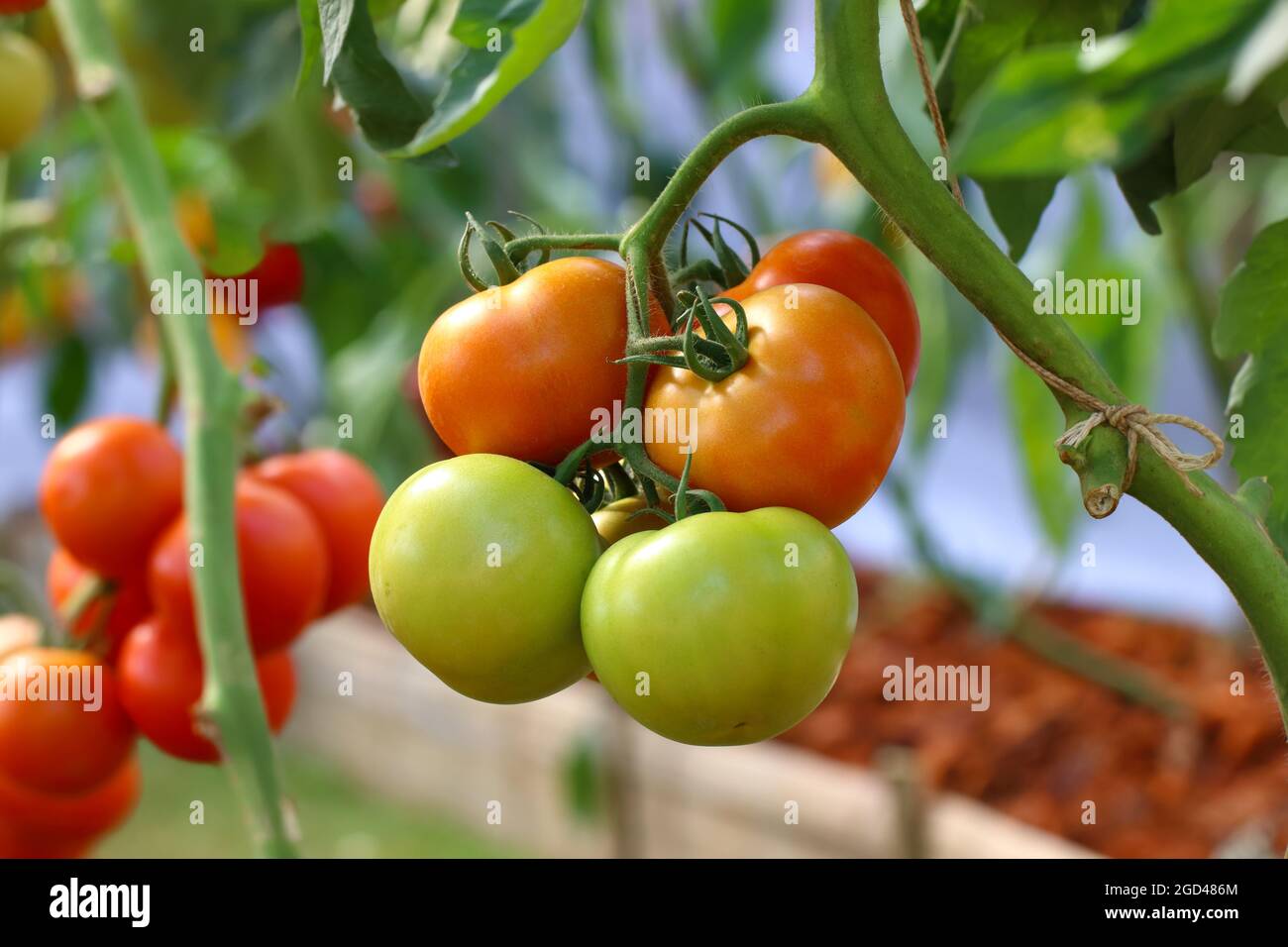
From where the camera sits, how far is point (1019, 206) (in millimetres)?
483

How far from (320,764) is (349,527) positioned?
66.7 inches

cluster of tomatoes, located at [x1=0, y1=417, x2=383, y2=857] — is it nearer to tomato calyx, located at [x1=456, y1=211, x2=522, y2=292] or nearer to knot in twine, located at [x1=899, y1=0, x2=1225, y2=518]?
tomato calyx, located at [x1=456, y1=211, x2=522, y2=292]

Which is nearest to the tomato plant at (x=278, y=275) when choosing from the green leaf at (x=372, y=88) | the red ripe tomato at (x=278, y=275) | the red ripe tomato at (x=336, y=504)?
the red ripe tomato at (x=278, y=275)

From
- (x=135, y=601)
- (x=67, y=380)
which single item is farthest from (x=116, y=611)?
(x=67, y=380)

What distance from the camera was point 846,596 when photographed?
321mm

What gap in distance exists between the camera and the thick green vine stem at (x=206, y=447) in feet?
1.57

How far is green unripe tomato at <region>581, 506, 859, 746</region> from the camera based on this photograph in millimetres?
304

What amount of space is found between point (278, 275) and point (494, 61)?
2.27ft

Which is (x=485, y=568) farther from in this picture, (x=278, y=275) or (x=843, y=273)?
(x=278, y=275)

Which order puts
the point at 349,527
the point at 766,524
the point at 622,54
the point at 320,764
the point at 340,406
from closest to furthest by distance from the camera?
the point at 766,524
the point at 349,527
the point at 340,406
the point at 622,54
the point at 320,764

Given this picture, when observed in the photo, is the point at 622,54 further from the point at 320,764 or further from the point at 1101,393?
the point at 1101,393

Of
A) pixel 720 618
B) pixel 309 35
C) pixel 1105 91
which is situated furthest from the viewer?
pixel 1105 91

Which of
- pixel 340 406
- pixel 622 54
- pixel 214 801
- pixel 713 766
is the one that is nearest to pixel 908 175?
pixel 340 406

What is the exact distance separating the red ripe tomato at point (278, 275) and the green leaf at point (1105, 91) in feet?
2.05
